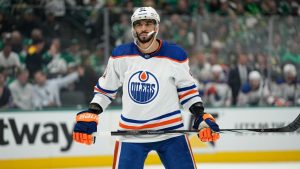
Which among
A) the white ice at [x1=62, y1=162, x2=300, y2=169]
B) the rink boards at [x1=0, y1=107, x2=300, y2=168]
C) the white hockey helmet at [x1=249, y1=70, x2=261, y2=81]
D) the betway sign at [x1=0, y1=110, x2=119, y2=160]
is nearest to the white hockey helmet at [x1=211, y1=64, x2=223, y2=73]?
the white hockey helmet at [x1=249, y1=70, x2=261, y2=81]

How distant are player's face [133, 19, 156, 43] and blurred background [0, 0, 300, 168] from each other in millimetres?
3446

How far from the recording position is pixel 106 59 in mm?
7629

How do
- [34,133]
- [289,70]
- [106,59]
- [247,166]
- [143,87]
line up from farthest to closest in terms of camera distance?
[289,70] < [106,59] < [247,166] < [34,133] < [143,87]

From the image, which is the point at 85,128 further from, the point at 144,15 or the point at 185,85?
the point at 144,15

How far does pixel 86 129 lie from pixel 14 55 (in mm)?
3737

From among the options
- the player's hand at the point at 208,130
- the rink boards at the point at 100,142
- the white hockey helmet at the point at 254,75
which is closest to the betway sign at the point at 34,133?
the rink boards at the point at 100,142

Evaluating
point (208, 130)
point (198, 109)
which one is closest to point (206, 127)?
point (208, 130)

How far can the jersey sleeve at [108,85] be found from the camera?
3859 mm

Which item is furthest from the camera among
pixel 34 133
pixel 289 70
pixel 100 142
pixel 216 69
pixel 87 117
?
pixel 289 70

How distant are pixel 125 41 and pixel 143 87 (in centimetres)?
413

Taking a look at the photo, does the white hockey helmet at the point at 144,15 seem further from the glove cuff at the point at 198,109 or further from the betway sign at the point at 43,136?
the betway sign at the point at 43,136

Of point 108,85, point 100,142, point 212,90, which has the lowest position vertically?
point 100,142

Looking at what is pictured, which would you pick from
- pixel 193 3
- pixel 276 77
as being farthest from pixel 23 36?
pixel 276 77

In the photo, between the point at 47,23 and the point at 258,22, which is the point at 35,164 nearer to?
the point at 47,23
